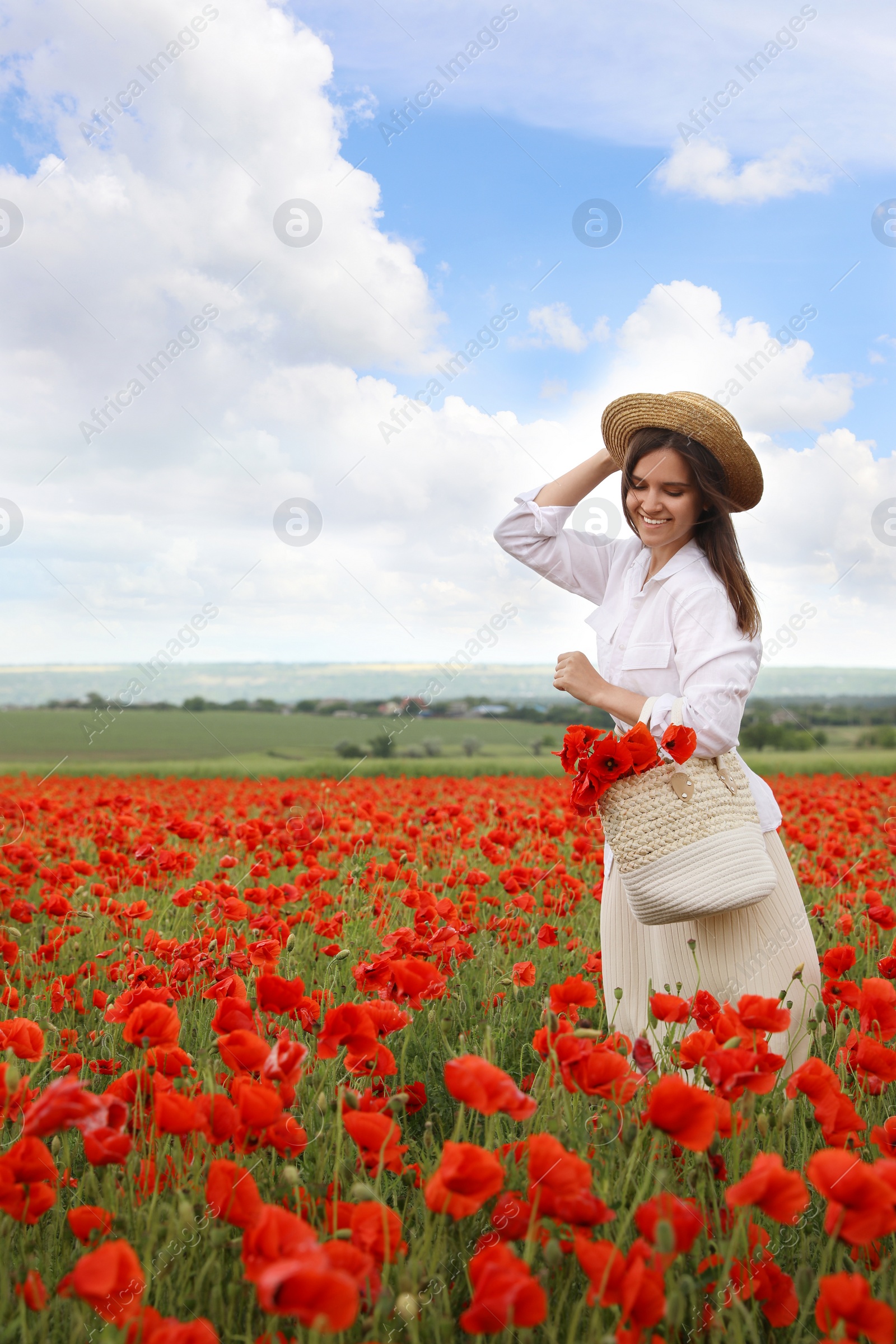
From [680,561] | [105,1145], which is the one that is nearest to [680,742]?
[680,561]

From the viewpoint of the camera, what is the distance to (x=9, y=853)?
3738 millimetres

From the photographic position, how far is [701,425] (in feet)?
8.39

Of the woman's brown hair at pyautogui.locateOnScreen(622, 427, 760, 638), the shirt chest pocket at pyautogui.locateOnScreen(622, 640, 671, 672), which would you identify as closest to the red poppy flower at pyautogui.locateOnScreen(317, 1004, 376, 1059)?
the shirt chest pocket at pyautogui.locateOnScreen(622, 640, 671, 672)

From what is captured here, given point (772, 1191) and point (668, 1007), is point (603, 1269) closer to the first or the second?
point (772, 1191)

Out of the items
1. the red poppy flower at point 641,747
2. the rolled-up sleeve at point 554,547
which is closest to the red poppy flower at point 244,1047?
the red poppy flower at point 641,747

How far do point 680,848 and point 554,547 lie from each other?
1158mm

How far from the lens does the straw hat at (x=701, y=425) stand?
8.43 ft

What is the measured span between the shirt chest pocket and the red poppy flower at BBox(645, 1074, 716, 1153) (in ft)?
4.98

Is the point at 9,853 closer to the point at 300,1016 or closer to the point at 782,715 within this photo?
the point at 300,1016

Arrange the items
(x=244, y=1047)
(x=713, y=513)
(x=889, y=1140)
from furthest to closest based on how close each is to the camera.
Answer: (x=713, y=513) → (x=889, y=1140) → (x=244, y=1047)

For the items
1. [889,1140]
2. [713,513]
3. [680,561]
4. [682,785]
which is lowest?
[889,1140]

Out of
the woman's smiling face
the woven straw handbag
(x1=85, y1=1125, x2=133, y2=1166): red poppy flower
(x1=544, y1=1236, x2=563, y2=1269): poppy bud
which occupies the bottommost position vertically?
(x1=544, y1=1236, x2=563, y2=1269): poppy bud

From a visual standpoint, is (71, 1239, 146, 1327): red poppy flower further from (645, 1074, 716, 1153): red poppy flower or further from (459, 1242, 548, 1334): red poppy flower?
(645, 1074, 716, 1153): red poppy flower

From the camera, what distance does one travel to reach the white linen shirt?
2.29 meters
